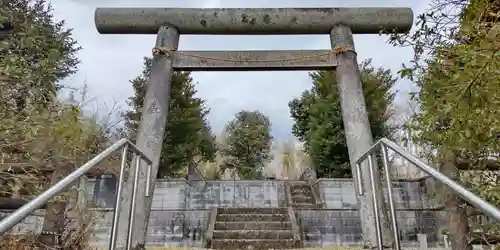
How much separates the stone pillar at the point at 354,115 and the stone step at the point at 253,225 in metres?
3.92

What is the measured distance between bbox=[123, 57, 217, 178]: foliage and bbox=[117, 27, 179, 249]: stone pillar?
9269mm

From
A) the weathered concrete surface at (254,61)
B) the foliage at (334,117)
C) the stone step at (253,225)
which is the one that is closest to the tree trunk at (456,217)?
the weathered concrete surface at (254,61)

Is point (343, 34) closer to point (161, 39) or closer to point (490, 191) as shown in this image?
point (161, 39)

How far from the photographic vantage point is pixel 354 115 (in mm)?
3910

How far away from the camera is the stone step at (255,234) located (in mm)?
6605

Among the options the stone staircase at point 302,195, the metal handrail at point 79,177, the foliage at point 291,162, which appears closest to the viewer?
the metal handrail at point 79,177

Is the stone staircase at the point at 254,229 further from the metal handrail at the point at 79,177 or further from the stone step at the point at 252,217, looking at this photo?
the metal handrail at the point at 79,177

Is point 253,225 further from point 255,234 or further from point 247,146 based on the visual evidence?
point 247,146

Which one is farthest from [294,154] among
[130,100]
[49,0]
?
[49,0]

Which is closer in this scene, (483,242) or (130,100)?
(483,242)

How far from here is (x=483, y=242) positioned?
10.8ft

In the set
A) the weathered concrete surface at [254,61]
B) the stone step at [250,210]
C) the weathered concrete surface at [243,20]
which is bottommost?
the stone step at [250,210]

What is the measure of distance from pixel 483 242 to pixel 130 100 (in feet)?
42.5

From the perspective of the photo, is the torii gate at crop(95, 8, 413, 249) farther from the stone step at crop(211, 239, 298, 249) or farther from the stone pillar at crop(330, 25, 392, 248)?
the stone step at crop(211, 239, 298, 249)
